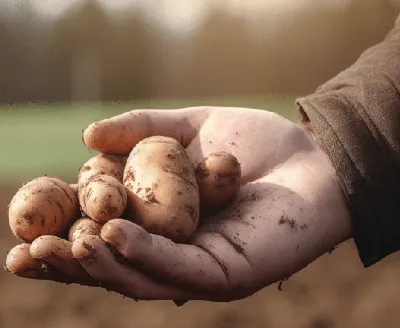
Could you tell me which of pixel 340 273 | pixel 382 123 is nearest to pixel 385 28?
pixel 340 273

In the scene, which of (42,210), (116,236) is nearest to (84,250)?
(116,236)

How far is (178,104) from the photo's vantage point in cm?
556

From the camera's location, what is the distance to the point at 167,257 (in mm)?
739

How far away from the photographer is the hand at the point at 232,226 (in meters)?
0.72

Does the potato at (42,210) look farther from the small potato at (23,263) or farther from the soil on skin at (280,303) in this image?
the soil on skin at (280,303)

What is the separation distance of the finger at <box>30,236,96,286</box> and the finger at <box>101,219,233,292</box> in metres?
0.05

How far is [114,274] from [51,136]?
4.64 metres

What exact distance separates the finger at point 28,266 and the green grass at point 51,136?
9.53 ft

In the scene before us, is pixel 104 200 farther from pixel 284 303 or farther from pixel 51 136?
pixel 51 136

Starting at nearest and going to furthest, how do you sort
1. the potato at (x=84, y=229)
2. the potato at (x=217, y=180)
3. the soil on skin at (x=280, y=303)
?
the potato at (x=84, y=229) → the potato at (x=217, y=180) → the soil on skin at (x=280, y=303)

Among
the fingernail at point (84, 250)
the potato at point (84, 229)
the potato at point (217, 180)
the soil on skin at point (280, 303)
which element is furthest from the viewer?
the soil on skin at point (280, 303)

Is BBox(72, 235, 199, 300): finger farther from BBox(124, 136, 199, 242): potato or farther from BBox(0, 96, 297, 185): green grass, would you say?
BBox(0, 96, 297, 185): green grass

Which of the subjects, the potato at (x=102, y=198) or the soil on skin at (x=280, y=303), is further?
the soil on skin at (x=280, y=303)

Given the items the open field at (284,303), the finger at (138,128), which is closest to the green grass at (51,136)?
the open field at (284,303)
